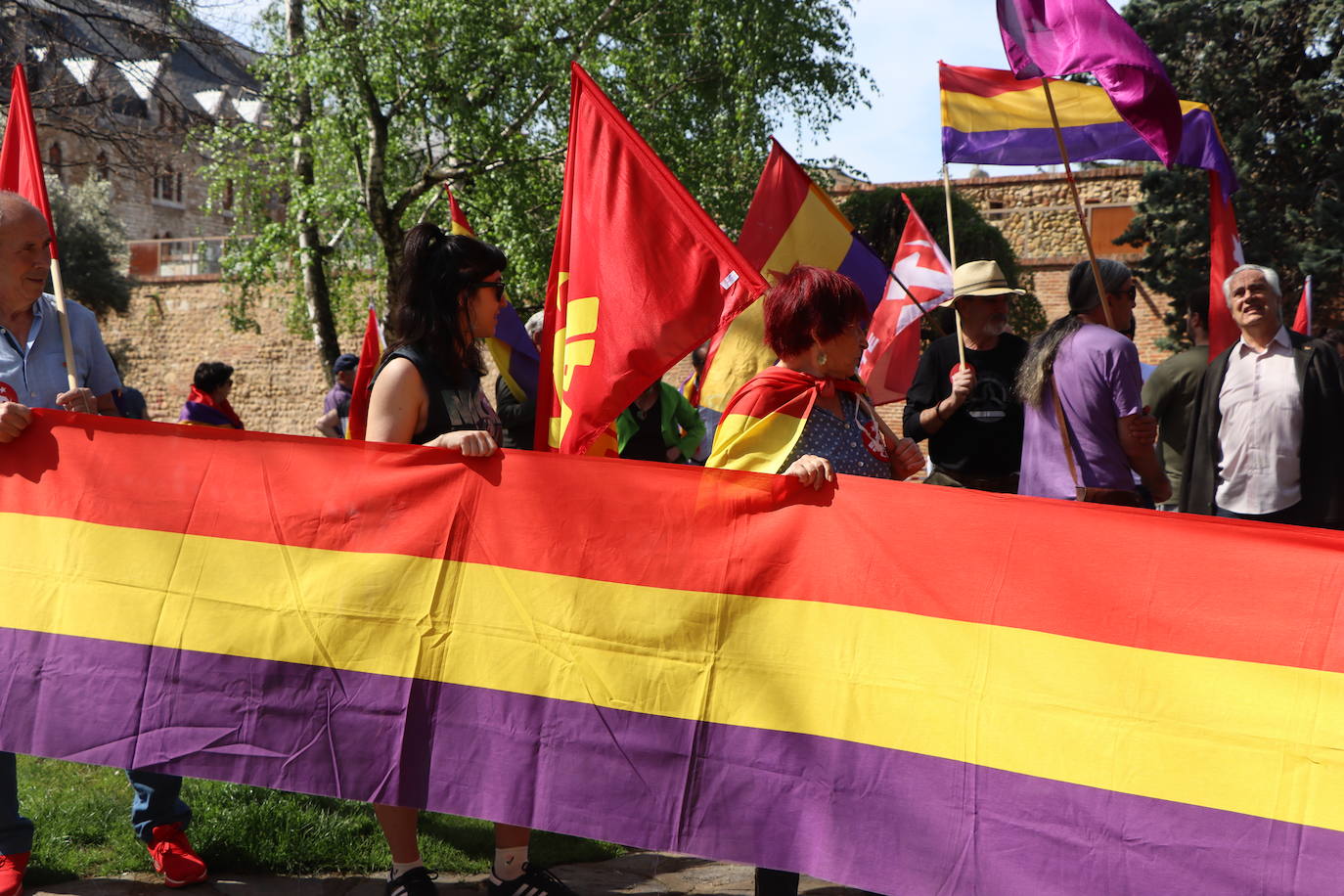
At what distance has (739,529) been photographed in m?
3.30

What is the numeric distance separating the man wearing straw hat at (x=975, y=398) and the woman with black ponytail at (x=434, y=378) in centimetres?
209

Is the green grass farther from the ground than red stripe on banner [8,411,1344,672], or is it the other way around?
red stripe on banner [8,411,1344,672]

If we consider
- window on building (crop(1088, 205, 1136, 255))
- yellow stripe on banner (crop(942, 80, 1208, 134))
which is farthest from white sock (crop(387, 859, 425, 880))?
window on building (crop(1088, 205, 1136, 255))

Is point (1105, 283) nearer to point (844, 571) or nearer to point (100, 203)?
point (844, 571)

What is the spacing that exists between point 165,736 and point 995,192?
26845 millimetres

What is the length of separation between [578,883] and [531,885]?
0.48 m

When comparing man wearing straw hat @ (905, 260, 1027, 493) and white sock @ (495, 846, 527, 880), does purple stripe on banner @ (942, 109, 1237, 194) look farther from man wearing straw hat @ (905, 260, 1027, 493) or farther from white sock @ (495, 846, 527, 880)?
white sock @ (495, 846, 527, 880)

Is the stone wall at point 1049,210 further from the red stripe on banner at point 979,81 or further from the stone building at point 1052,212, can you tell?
the red stripe on banner at point 979,81

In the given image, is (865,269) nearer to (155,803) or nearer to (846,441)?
(846,441)

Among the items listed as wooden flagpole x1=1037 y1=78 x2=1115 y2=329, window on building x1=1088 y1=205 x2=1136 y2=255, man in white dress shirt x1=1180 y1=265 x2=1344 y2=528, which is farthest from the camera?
window on building x1=1088 y1=205 x2=1136 y2=255

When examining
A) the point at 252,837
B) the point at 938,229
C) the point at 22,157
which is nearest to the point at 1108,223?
the point at 938,229

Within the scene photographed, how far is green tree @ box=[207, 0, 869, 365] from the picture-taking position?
16734mm

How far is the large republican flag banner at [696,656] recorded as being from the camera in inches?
111

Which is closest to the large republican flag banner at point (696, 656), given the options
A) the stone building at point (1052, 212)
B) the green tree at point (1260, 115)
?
the green tree at point (1260, 115)
